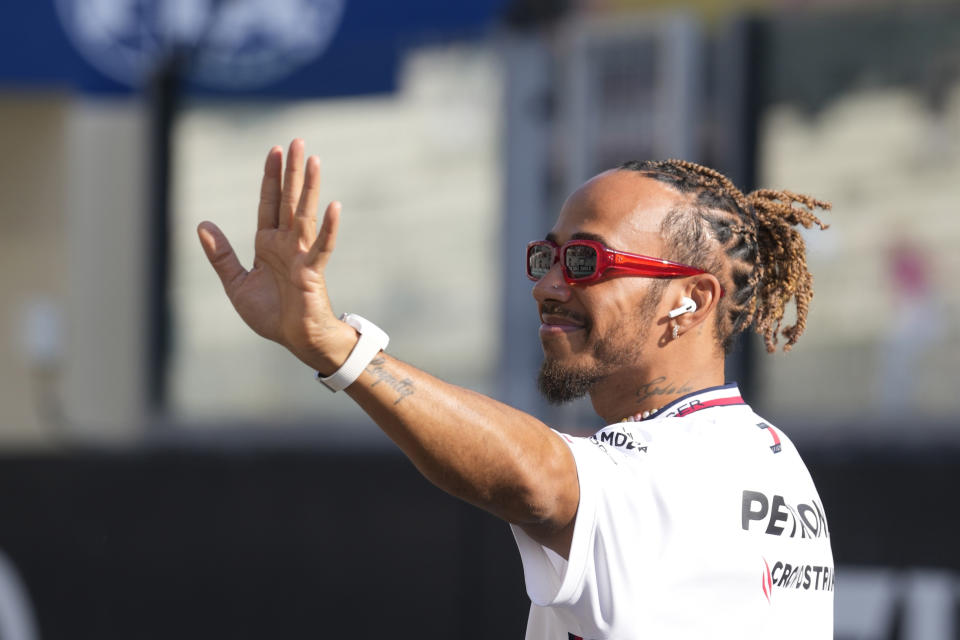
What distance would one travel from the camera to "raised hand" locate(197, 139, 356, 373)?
6.53 ft

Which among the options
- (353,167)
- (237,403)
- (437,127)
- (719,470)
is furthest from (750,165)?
(719,470)

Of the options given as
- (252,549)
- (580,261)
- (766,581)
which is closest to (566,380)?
(580,261)

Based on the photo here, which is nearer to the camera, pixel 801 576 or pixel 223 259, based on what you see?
pixel 223 259

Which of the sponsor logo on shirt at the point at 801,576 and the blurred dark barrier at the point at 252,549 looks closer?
the sponsor logo on shirt at the point at 801,576

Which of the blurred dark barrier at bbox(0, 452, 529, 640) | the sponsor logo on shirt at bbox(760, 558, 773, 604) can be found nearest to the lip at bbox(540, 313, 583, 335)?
the sponsor logo on shirt at bbox(760, 558, 773, 604)

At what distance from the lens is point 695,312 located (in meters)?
2.50

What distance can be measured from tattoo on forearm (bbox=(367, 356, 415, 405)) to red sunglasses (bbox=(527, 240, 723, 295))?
54 centimetres

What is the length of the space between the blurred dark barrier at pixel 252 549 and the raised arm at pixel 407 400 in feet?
11.1

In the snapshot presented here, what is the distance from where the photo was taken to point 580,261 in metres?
2.44

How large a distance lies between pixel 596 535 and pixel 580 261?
56 centimetres

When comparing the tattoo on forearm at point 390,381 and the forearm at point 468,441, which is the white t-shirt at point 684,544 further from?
the tattoo on forearm at point 390,381

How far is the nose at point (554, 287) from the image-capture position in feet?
8.07

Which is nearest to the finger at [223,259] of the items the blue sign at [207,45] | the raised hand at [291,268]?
the raised hand at [291,268]

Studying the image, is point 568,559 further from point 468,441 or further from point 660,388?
point 660,388
